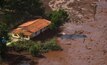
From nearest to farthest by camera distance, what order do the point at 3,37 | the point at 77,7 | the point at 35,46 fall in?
the point at 3,37
the point at 35,46
the point at 77,7

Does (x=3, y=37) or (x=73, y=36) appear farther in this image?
(x=73, y=36)

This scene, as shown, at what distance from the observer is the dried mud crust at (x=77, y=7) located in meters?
35.5

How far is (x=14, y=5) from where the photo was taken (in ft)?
104

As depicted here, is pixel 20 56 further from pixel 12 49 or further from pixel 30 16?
pixel 30 16

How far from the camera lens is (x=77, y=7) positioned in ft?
127

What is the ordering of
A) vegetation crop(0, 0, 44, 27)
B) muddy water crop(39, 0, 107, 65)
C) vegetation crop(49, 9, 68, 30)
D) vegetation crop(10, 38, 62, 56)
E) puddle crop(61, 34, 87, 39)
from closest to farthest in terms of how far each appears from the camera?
muddy water crop(39, 0, 107, 65) → vegetation crop(10, 38, 62, 56) → puddle crop(61, 34, 87, 39) → vegetation crop(0, 0, 44, 27) → vegetation crop(49, 9, 68, 30)

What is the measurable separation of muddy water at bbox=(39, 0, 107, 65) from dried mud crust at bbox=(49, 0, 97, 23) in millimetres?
1447

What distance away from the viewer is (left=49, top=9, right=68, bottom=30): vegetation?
32.0 metres

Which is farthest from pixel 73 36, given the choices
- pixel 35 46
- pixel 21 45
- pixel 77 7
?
pixel 77 7

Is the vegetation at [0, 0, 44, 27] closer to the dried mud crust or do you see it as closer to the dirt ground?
the dirt ground

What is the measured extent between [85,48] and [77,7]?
1086cm

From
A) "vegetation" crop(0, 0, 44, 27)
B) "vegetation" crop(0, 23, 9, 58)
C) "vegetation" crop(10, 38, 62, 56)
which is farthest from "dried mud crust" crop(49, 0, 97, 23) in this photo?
"vegetation" crop(0, 23, 9, 58)

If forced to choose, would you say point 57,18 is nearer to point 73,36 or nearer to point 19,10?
point 73,36

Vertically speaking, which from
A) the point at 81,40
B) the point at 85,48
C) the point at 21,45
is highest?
the point at 21,45
